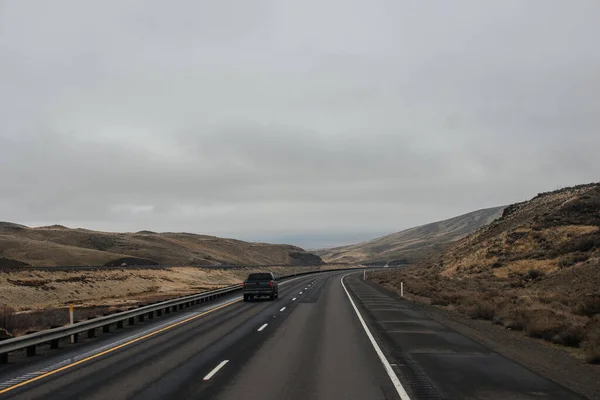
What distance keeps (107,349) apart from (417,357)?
28.5 ft

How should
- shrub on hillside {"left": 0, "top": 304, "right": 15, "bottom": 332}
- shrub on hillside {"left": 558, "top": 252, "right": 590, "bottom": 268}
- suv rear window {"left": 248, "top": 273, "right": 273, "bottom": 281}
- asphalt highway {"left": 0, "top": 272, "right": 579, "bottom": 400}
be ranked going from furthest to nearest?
shrub on hillside {"left": 558, "top": 252, "right": 590, "bottom": 268}, suv rear window {"left": 248, "top": 273, "right": 273, "bottom": 281}, shrub on hillside {"left": 0, "top": 304, "right": 15, "bottom": 332}, asphalt highway {"left": 0, "top": 272, "right": 579, "bottom": 400}

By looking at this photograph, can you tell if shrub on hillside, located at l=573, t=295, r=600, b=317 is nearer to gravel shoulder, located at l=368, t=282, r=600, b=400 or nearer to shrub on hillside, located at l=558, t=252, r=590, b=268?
gravel shoulder, located at l=368, t=282, r=600, b=400

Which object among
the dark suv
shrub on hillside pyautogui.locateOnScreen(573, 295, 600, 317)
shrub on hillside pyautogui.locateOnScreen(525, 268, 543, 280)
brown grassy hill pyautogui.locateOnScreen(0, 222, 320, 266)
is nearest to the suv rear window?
the dark suv

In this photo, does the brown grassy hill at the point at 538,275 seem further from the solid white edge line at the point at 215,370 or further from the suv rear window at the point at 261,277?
the suv rear window at the point at 261,277

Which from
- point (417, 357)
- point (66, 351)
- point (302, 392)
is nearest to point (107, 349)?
point (66, 351)

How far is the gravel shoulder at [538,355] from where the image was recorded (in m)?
9.53

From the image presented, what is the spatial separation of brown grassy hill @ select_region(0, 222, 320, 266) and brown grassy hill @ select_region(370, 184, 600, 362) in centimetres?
6657

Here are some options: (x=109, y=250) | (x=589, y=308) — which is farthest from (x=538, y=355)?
(x=109, y=250)

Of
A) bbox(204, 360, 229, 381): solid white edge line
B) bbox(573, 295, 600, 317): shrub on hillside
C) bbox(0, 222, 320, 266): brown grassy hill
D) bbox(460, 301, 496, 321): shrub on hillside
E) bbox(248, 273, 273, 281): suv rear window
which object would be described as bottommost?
bbox(460, 301, 496, 321): shrub on hillside

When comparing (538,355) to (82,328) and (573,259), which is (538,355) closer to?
(82,328)

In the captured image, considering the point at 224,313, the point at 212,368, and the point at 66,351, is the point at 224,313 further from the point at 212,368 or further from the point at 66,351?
the point at 212,368

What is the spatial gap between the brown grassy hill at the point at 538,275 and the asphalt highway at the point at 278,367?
3571mm

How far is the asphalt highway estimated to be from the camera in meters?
8.84

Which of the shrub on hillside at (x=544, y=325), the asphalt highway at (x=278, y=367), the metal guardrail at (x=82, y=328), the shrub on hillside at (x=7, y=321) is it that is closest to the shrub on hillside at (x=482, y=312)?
the shrub on hillside at (x=544, y=325)
